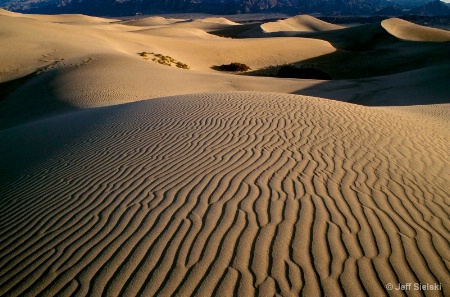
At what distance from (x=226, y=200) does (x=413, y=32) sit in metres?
47.3

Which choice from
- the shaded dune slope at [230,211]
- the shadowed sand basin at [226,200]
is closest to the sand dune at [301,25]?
the shadowed sand basin at [226,200]

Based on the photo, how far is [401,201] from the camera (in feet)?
14.0

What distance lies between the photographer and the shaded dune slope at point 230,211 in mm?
3072

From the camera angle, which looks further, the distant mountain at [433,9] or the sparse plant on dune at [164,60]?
the distant mountain at [433,9]

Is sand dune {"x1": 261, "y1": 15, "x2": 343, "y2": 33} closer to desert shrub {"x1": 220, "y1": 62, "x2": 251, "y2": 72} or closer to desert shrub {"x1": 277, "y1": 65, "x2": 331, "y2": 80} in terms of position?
desert shrub {"x1": 220, "y1": 62, "x2": 251, "y2": 72}

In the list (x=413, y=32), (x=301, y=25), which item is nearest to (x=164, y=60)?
(x=413, y=32)

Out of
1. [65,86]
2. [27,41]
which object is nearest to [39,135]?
[65,86]

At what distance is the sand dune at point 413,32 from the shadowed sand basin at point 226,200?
1428 inches

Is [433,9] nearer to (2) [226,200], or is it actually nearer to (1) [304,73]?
(1) [304,73]

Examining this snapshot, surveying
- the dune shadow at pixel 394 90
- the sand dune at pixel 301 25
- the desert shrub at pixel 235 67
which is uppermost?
the sand dune at pixel 301 25

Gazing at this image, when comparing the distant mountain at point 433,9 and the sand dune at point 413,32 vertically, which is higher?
the distant mountain at point 433,9

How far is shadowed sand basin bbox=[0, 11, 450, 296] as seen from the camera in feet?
10.1

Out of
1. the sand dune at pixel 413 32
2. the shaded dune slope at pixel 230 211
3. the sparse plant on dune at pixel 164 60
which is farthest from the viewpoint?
the sand dune at pixel 413 32

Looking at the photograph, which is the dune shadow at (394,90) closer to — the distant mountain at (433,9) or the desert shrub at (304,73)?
the desert shrub at (304,73)
